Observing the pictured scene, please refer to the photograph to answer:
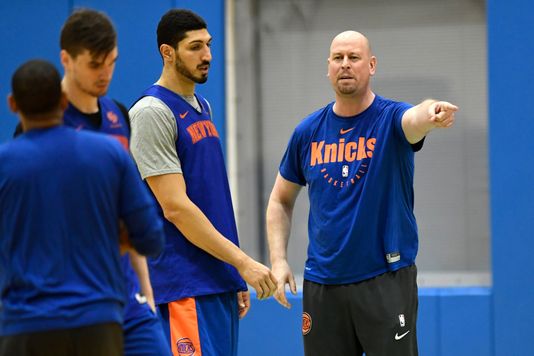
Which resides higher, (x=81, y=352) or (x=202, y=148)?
(x=202, y=148)

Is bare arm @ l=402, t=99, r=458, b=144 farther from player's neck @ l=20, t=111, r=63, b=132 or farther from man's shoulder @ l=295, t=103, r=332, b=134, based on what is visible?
player's neck @ l=20, t=111, r=63, b=132

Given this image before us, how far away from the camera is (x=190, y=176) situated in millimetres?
4031

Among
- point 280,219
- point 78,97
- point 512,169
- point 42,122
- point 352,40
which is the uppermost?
point 352,40

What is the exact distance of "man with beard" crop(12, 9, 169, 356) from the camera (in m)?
2.96

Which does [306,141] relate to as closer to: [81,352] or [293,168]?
[293,168]

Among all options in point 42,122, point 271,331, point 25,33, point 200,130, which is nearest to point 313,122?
point 200,130

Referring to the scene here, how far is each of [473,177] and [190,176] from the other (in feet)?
9.54

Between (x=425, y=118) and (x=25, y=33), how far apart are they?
143 inches

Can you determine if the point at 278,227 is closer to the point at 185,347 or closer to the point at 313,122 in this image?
the point at 313,122

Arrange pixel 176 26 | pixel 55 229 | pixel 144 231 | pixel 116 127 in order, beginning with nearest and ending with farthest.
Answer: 1. pixel 55 229
2. pixel 144 231
3. pixel 116 127
4. pixel 176 26

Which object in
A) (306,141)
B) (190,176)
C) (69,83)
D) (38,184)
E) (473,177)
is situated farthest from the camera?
(473,177)

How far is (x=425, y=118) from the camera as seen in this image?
388 centimetres

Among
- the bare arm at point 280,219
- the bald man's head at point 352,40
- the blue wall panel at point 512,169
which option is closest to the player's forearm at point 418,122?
the bald man's head at point 352,40

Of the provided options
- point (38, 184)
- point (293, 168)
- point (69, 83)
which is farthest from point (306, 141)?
point (38, 184)
